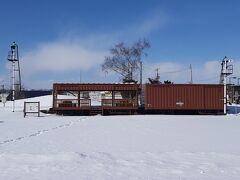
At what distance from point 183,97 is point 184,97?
0.09m

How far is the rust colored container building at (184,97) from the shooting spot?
39.2 meters

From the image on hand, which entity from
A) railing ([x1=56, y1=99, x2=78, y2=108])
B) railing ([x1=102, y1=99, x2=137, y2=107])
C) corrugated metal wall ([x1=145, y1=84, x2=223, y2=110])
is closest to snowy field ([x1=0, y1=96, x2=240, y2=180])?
railing ([x1=56, y1=99, x2=78, y2=108])

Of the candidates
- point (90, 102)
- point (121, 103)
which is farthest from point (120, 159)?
point (121, 103)

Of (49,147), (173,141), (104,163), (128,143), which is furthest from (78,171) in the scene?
(173,141)

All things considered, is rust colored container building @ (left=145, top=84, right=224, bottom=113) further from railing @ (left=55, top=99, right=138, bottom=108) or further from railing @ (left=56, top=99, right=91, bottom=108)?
railing @ (left=56, top=99, right=91, bottom=108)

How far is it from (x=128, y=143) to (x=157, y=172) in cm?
558

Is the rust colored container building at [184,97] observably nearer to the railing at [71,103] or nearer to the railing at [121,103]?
the railing at [121,103]

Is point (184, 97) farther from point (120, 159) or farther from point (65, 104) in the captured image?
point (120, 159)

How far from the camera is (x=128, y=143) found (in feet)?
49.4

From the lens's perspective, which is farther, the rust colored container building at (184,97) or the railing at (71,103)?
the rust colored container building at (184,97)

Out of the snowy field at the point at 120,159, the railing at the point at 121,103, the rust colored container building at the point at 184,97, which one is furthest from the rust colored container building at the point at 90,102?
the snowy field at the point at 120,159

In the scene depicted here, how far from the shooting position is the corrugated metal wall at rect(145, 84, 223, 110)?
39.2m

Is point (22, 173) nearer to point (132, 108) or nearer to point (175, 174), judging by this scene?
point (175, 174)

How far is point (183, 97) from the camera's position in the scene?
129ft
